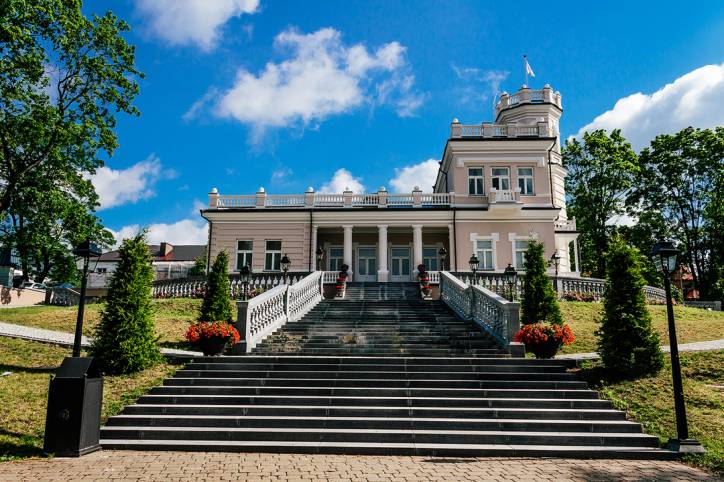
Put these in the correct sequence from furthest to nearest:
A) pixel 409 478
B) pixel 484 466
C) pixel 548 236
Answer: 1. pixel 548 236
2. pixel 484 466
3. pixel 409 478

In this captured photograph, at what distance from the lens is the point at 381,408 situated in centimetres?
904

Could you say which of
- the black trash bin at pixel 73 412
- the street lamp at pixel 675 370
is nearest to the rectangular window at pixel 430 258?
the street lamp at pixel 675 370

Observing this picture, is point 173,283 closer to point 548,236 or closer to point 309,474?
point 309,474

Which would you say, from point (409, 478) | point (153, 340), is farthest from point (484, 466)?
point (153, 340)

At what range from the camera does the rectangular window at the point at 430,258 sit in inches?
1177

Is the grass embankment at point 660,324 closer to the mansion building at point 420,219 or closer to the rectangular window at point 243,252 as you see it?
the mansion building at point 420,219

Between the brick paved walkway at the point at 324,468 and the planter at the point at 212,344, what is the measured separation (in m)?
4.42

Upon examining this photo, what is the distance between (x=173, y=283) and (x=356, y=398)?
58.1ft

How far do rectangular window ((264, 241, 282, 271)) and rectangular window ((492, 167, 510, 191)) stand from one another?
14.2 meters

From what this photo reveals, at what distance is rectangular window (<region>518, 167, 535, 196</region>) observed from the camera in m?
29.2

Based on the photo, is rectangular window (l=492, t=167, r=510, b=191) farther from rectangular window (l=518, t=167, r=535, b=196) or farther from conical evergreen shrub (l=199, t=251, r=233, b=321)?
conical evergreen shrub (l=199, t=251, r=233, b=321)

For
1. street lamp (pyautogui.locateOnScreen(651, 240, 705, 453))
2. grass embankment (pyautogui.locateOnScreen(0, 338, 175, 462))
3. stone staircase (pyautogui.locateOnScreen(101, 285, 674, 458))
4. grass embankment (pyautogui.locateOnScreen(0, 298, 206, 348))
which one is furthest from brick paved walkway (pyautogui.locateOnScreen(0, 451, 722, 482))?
grass embankment (pyautogui.locateOnScreen(0, 298, 206, 348))

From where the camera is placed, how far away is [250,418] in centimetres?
877

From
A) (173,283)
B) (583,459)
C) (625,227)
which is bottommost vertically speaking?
(583,459)
